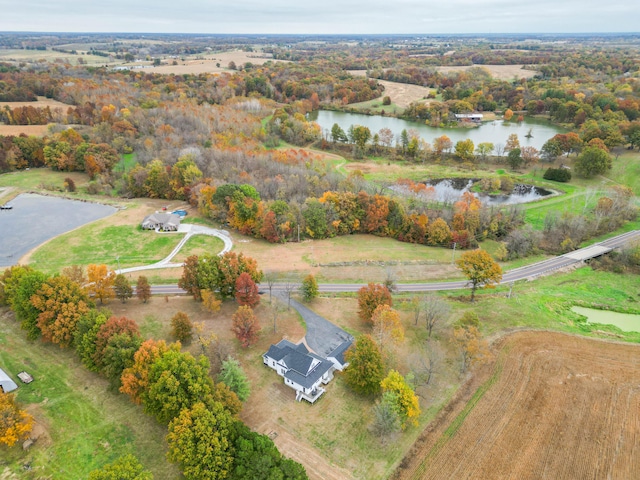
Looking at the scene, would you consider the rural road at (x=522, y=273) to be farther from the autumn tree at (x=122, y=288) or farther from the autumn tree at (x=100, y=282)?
the autumn tree at (x=100, y=282)

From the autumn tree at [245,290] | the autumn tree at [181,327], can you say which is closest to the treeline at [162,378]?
the autumn tree at [181,327]

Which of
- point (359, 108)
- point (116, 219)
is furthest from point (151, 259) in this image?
point (359, 108)

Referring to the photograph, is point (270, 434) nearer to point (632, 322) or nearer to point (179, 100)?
point (632, 322)

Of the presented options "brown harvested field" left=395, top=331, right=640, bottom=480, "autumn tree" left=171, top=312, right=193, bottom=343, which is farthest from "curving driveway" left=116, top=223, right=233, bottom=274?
"brown harvested field" left=395, top=331, right=640, bottom=480

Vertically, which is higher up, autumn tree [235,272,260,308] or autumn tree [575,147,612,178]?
autumn tree [575,147,612,178]

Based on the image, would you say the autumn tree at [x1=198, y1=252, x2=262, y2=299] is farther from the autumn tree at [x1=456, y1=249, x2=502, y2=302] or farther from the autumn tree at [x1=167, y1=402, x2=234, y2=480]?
the autumn tree at [x1=456, y1=249, x2=502, y2=302]
